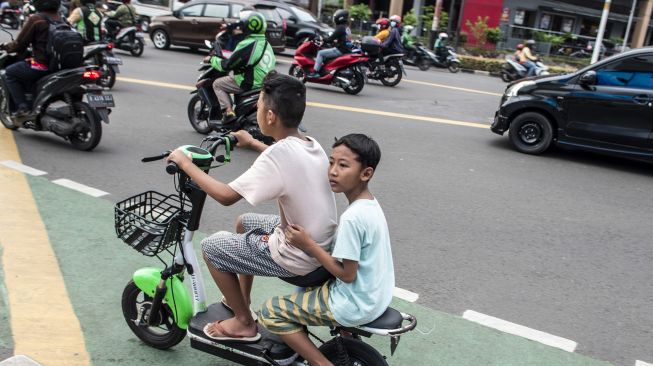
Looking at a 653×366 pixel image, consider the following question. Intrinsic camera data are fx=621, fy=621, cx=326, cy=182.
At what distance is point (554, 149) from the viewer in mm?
9406

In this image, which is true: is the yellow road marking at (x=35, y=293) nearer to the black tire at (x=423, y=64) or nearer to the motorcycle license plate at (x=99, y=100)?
the motorcycle license plate at (x=99, y=100)

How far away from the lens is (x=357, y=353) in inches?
108

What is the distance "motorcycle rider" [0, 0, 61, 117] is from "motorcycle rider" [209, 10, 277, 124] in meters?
1.99

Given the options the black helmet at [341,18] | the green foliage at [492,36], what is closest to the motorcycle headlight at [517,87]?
the black helmet at [341,18]

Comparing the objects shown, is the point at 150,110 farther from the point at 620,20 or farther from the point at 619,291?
the point at 620,20

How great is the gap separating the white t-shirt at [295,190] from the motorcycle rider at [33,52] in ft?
17.1

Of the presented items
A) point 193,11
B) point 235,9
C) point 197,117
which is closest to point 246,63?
point 197,117

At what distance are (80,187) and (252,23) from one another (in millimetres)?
2972

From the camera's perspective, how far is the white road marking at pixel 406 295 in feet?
13.8

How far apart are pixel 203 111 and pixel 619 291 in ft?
18.9

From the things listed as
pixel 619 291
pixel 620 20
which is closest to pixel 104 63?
Result: pixel 619 291

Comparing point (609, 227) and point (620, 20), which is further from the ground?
point (620, 20)

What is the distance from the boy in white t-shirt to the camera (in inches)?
106

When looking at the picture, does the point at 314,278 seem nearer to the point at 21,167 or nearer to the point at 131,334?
the point at 131,334
